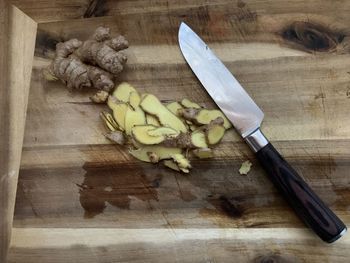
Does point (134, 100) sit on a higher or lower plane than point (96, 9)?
lower

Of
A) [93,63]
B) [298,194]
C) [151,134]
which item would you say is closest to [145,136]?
[151,134]

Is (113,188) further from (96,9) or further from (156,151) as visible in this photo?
(96,9)

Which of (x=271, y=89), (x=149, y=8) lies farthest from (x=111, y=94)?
(x=271, y=89)

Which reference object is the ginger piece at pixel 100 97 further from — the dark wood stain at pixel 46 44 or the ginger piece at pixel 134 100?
the dark wood stain at pixel 46 44

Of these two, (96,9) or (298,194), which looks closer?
(298,194)

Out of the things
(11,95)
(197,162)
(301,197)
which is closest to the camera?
(301,197)

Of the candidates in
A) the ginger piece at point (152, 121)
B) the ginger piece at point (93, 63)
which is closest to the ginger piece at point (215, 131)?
the ginger piece at point (152, 121)

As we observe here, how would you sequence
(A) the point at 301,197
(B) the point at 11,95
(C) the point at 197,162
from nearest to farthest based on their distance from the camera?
(A) the point at 301,197, (C) the point at 197,162, (B) the point at 11,95
